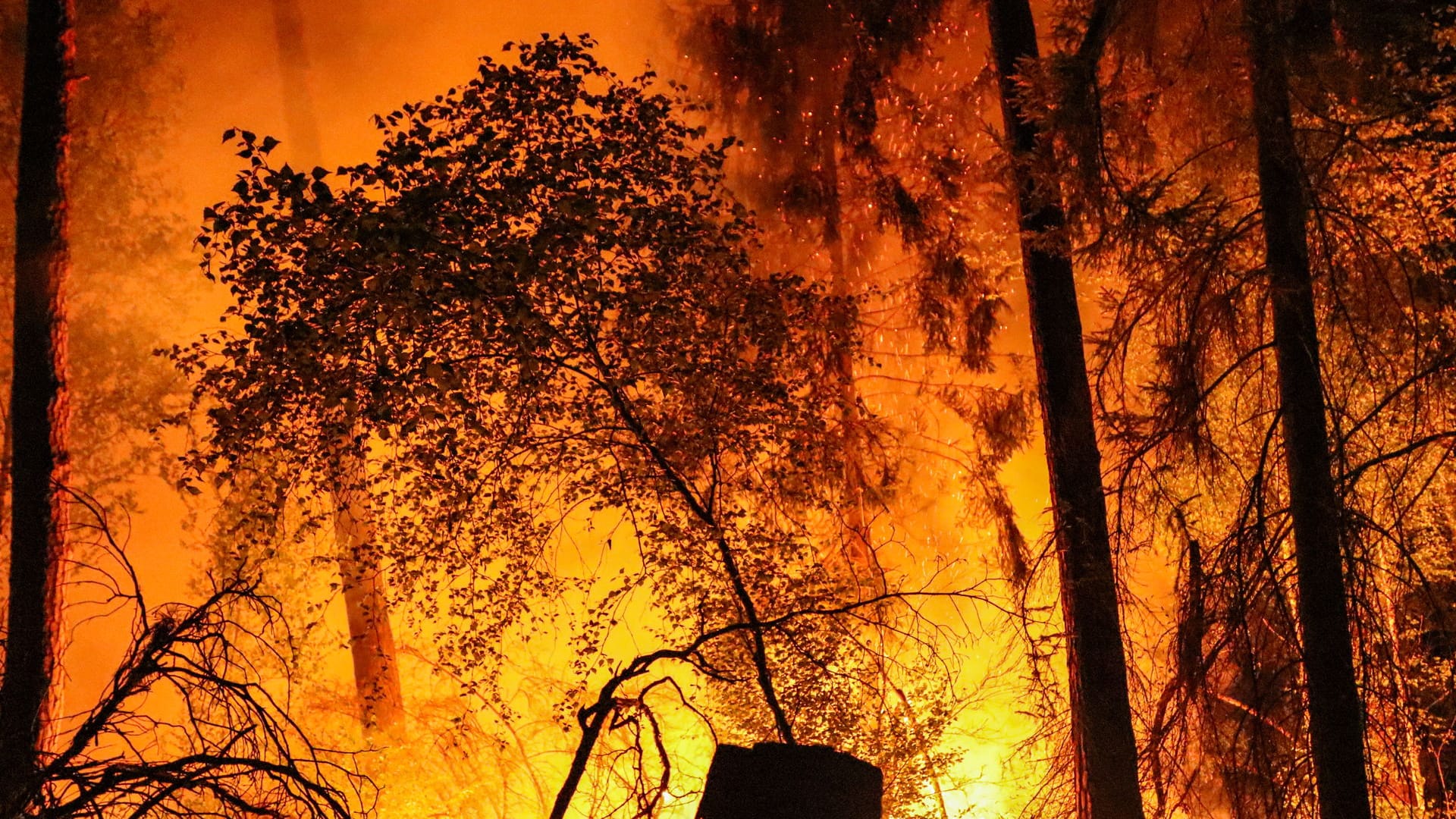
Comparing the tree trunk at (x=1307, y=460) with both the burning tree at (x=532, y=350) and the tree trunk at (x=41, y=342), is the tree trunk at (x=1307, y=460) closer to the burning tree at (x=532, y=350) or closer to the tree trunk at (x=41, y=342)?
the burning tree at (x=532, y=350)

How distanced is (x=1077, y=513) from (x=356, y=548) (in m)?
3.12

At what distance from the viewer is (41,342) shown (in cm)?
580

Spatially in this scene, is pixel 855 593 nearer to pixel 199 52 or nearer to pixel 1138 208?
pixel 1138 208

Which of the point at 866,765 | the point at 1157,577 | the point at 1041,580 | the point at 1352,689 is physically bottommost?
the point at 866,765

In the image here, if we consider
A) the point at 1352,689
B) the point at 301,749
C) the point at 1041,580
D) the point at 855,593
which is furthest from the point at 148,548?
the point at 1352,689

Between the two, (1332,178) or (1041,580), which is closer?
(1332,178)

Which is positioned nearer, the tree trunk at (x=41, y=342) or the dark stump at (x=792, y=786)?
the dark stump at (x=792, y=786)

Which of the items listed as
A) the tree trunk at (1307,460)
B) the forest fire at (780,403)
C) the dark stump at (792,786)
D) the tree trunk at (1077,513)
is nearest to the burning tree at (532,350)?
the forest fire at (780,403)

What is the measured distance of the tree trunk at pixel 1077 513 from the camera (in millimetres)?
4977

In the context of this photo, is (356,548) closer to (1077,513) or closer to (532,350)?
(532,350)

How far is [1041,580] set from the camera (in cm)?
566

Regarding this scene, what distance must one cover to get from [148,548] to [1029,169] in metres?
7.38

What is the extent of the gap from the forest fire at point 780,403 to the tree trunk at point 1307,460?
0.01 m

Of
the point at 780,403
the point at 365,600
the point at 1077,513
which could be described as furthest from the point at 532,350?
the point at 365,600
